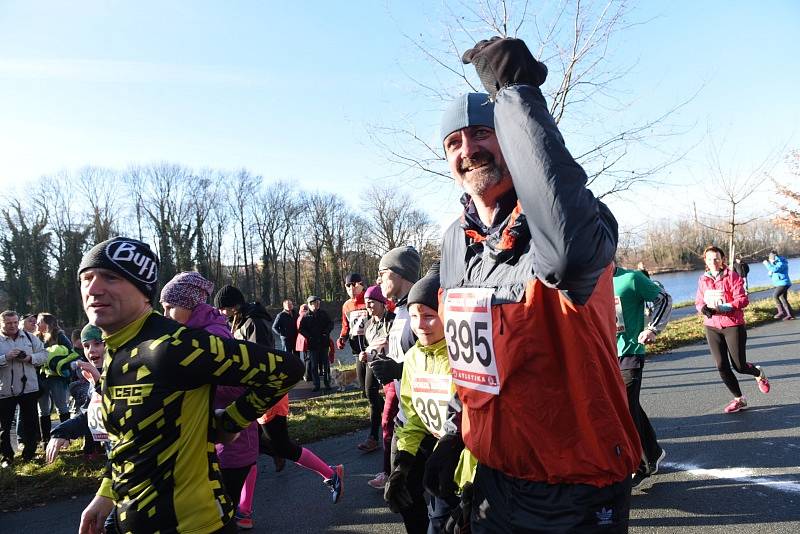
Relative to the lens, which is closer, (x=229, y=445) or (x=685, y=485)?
(x=229, y=445)

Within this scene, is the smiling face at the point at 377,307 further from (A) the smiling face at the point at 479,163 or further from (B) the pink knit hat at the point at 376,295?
(A) the smiling face at the point at 479,163

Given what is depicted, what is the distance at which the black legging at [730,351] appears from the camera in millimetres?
6406

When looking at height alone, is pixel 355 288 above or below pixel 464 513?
above

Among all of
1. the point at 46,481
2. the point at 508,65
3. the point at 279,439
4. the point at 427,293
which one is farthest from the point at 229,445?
the point at 46,481

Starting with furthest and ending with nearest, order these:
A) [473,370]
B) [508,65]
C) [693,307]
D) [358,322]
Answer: [693,307] < [358,322] < [473,370] < [508,65]

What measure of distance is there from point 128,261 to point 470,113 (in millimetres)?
1579

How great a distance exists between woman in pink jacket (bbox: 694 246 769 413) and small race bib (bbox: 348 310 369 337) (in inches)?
182

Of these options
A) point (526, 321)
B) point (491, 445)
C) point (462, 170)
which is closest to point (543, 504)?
point (491, 445)

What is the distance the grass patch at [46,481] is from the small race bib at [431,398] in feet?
14.2

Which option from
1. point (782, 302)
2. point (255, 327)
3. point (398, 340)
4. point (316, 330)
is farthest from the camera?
point (782, 302)

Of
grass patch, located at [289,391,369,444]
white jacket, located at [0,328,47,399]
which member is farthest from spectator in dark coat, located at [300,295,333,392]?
white jacket, located at [0,328,47,399]

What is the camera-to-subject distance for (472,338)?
5.74ft

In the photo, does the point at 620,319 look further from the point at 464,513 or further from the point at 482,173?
the point at 482,173

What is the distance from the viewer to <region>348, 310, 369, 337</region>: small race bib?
26.8ft
